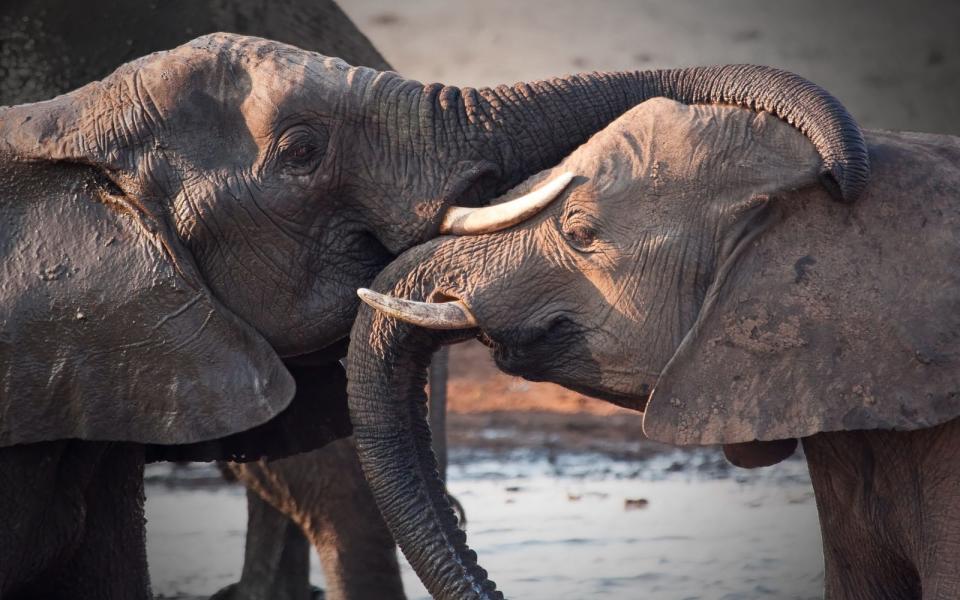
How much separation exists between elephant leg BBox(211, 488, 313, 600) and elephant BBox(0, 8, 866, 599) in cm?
166

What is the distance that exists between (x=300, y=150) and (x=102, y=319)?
51 centimetres

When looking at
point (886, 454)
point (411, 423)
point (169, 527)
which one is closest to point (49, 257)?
point (411, 423)

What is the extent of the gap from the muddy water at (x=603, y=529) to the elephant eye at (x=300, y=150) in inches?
89.8

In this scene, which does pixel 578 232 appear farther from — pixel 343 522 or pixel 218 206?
pixel 343 522

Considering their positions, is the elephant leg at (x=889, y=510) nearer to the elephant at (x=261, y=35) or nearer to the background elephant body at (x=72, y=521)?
the background elephant body at (x=72, y=521)

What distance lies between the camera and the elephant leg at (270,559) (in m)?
5.66

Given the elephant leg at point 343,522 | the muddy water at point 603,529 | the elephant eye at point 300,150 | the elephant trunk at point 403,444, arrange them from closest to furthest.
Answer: the elephant trunk at point 403,444
the elephant eye at point 300,150
the elephant leg at point 343,522
the muddy water at point 603,529

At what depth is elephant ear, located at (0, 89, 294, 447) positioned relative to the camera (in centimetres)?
376

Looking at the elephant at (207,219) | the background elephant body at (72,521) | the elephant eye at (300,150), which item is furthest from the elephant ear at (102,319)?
the elephant eye at (300,150)

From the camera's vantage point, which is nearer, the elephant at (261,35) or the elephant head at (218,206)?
the elephant head at (218,206)

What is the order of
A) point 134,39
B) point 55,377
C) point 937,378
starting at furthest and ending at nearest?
1. point 134,39
2. point 55,377
3. point 937,378

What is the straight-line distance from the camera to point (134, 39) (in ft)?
17.2

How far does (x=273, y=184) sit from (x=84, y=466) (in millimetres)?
712

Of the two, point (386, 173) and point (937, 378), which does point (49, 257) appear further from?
point (937, 378)
